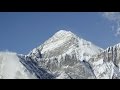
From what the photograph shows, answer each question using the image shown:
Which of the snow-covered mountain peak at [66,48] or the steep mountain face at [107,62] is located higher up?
the snow-covered mountain peak at [66,48]

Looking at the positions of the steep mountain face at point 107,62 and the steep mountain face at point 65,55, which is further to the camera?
the steep mountain face at point 65,55

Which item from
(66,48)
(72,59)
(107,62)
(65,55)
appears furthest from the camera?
(66,48)

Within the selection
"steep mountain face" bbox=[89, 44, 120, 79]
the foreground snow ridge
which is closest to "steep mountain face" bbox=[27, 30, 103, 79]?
the foreground snow ridge

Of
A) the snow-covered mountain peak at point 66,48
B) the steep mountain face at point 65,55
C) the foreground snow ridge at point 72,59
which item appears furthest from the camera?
the snow-covered mountain peak at point 66,48

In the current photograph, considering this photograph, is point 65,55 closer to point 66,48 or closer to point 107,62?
point 66,48

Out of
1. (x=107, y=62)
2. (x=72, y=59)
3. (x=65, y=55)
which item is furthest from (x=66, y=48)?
(x=107, y=62)

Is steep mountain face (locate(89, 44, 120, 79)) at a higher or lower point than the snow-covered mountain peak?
lower

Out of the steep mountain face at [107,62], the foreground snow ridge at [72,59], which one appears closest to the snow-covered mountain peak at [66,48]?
the foreground snow ridge at [72,59]

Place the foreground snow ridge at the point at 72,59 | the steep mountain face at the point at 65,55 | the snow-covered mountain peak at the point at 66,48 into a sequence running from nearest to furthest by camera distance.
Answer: the foreground snow ridge at the point at 72,59
the steep mountain face at the point at 65,55
the snow-covered mountain peak at the point at 66,48

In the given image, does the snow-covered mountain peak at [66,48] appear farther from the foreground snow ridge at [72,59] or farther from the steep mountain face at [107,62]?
the steep mountain face at [107,62]

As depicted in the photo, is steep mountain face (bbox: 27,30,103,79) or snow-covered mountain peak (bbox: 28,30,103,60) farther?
snow-covered mountain peak (bbox: 28,30,103,60)

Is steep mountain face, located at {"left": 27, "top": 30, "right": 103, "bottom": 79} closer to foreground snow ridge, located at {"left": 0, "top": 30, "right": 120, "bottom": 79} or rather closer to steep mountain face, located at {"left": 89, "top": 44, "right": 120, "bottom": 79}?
foreground snow ridge, located at {"left": 0, "top": 30, "right": 120, "bottom": 79}
